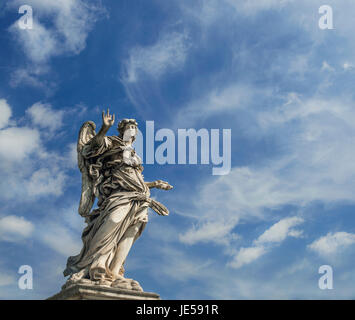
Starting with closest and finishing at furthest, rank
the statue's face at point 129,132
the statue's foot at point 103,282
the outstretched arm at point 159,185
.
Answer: the statue's foot at point 103,282, the statue's face at point 129,132, the outstretched arm at point 159,185

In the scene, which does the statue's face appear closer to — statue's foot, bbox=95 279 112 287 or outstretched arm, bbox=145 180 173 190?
outstretched arm, bbox=145 180 173 190

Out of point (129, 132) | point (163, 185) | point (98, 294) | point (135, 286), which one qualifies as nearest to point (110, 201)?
point (163, 185)

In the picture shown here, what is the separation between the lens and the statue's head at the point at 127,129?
1581cm

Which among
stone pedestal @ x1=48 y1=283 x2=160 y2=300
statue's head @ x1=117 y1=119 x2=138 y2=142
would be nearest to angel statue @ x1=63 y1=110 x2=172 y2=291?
statue's head @ x1=117 y1=119 x2=138 y2=142

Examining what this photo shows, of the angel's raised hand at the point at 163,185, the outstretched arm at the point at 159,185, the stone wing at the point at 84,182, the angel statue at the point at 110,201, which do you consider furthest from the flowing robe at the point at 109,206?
the angel's raised hand at the point at 163,185

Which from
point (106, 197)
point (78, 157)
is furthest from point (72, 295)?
point (78, 157)

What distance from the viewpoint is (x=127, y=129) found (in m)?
15.9

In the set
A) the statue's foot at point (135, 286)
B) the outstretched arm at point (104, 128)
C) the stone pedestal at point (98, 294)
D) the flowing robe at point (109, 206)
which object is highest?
the outstretched arm at point (104, 128)

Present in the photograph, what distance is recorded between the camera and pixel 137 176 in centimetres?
1557

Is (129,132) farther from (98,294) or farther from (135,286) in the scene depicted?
(98,294)

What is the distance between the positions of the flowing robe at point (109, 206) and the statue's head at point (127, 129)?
24cm

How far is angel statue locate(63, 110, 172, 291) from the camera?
1432 cm

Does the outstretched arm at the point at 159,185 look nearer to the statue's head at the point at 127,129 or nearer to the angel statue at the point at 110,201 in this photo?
the angel statue at the point at 110,201
